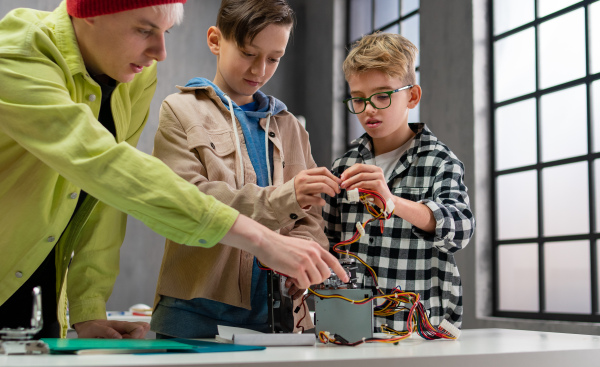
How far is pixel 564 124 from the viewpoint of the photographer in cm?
380

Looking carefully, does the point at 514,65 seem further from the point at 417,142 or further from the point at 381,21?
the point at 417,142

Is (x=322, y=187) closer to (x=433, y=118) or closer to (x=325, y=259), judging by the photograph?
(x=325, y=259)

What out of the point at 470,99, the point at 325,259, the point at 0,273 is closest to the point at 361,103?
the point at 325,259

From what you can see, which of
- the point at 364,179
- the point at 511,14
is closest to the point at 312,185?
the point at 364,179

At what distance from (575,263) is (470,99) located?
1317 mm

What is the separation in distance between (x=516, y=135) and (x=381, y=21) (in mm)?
2221

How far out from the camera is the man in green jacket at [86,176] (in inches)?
36.9

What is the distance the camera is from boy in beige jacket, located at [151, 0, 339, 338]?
4.03 ft

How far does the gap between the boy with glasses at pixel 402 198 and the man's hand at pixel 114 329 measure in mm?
578

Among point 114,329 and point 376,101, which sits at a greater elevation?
point 376,101

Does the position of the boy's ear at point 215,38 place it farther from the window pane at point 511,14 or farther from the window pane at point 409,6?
the window pane at point 409,6

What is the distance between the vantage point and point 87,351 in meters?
0.88

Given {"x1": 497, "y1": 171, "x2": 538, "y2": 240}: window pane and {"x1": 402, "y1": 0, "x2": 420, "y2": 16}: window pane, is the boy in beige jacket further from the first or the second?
{"x1": 402, "y1": 0, "x2": 420, "y2": 16}: window pane

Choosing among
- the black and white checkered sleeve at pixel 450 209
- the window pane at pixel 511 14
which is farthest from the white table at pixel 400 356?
the window pane at pixel 511 14
